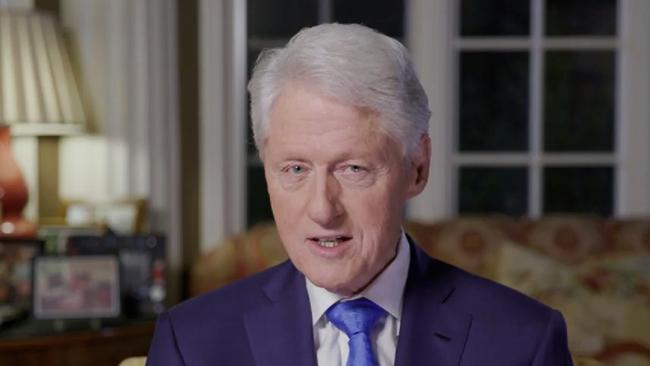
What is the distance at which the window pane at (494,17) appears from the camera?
396cm

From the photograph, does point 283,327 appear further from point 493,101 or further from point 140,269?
point 493,101

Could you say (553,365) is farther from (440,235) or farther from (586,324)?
(440,235)

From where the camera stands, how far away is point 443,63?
393cm

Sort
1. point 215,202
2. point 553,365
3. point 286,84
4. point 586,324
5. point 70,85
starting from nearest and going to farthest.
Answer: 1. point 286,84
2. point 553,365
3. point 586,324
4. point 70,85
5. point 215,202

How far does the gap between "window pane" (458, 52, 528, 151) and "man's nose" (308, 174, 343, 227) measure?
8.69ft

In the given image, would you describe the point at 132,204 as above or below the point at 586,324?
above

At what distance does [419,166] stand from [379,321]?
240 millimetres

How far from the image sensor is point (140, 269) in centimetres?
338

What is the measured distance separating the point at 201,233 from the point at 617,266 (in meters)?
1.40

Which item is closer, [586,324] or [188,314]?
[188,314]

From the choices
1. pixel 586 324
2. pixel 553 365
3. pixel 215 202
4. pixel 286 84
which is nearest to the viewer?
pixel 286 84

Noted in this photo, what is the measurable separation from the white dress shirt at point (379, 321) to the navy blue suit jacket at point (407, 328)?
0.06 feet

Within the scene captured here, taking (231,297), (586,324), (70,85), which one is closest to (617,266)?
(586,324)

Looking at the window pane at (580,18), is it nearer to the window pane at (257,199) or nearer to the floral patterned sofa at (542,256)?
the floral patterned sofa at (542,256)
